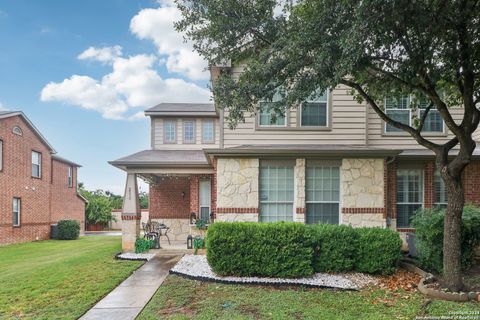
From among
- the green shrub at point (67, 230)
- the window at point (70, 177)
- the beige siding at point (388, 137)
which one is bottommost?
the green shrub at point (67, 230)

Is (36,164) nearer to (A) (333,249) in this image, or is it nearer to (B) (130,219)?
(B) (130,219)

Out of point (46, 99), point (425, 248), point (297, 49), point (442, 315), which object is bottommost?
point (442, 315)

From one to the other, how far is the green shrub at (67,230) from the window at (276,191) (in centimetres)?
1561

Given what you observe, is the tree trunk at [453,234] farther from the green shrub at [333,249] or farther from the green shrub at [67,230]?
the green shrub at [67,230]

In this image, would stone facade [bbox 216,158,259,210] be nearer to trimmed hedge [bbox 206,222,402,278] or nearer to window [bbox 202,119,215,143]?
trimmed hedge [bbox 206,222,402,278]

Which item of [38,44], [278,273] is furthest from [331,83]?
[38,44]

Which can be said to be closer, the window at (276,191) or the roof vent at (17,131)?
the window at (276,191)

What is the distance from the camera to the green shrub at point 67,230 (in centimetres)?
2206

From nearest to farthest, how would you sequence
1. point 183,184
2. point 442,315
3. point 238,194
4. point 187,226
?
1. point 442,315
2. point 238,194
3. point 187,226
4. point 183,184

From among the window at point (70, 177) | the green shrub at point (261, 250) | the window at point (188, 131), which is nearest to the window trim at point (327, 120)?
the green shrub at point (261, 250)

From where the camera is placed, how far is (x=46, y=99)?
21.2 metres

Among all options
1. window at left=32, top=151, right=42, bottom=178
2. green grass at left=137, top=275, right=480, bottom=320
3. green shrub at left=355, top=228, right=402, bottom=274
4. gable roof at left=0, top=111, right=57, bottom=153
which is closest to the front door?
green grass at left=137, top=275, right=480, bottom=320

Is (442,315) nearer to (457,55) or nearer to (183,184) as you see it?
(457,55)

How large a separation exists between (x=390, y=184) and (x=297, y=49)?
6.62m
